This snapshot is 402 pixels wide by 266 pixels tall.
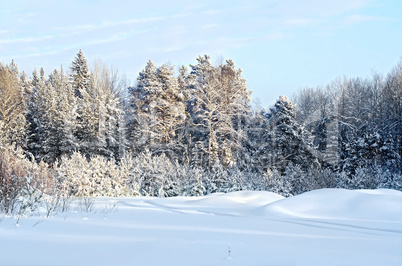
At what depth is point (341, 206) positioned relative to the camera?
7629mm

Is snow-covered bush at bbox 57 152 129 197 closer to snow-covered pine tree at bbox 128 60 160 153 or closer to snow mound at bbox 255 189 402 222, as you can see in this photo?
snow mound at bbox 255 189 402 222

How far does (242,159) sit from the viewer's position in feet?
81.7

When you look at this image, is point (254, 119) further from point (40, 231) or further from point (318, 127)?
point (40, 231)

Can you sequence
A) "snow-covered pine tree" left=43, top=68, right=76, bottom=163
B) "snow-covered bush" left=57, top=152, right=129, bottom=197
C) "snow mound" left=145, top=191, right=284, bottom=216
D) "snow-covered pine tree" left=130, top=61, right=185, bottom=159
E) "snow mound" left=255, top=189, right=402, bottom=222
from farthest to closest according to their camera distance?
"snow-covered pine tree" left=130, top=61, right=185, bottom=159, "snow-covered pine tree" left=43, top=68, right=76, bottom=163, "snow-covered bush" left=57, top=152, right=129, bottom=197, "snow mound" left=145, top=191, right=284, bottom=216, "snow mound" left=255, top=189, right=402, bottom=222

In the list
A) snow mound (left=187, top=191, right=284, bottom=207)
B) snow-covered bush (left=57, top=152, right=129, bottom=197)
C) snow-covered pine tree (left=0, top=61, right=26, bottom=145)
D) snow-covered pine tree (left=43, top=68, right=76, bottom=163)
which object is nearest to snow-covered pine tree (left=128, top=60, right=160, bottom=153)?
snow-covered pine tree (left=43, top=68, right=76, bottom=163)

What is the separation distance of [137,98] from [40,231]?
24783 millimetres

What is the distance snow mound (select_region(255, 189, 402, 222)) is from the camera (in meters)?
6.98

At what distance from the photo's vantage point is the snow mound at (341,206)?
6977mm

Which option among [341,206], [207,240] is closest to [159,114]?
[341,206]

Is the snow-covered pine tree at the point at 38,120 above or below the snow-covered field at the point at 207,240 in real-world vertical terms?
above

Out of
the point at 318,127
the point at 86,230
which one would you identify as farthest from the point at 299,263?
the point at 318,127

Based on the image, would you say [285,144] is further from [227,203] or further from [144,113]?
[227,203]

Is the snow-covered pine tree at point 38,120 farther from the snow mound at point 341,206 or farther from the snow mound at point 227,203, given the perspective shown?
the snow mound at point 341,206

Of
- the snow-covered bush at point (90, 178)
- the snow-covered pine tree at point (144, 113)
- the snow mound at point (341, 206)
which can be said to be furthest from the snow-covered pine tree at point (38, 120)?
the snow mound at point (341, 206)
